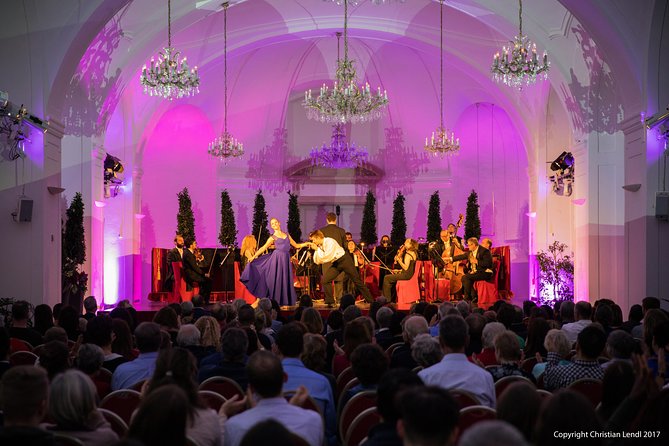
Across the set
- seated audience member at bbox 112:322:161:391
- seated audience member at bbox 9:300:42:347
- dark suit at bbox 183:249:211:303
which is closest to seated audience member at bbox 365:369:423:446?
seated audience member at bbox 112:322:161:391

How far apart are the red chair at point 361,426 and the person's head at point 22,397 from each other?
4.99 ft

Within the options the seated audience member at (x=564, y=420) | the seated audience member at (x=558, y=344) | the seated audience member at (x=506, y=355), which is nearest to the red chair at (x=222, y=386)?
the seated audience member at (x=506, y=355)

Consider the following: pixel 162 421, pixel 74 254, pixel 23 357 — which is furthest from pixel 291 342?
Result: pixel 74 254

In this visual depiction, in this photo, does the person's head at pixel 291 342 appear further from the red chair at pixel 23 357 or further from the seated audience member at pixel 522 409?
the red chair at pixel 23 357

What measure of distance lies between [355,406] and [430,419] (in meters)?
1.79

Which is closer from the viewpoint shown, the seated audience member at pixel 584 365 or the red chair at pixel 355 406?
the red chair at pixel 355 406

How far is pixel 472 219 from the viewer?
21141mm

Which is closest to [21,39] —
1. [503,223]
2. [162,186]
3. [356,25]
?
[356,25]

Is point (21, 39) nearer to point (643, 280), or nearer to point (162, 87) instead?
point (162, 87)

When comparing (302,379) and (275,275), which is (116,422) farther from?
(275,275)

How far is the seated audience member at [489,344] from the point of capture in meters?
5.89

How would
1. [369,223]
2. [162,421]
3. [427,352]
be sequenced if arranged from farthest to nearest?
1. [369,223]
2. [427,352]
3. [162,421]

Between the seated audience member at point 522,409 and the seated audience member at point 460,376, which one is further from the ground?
the seated audience member at point 522,409

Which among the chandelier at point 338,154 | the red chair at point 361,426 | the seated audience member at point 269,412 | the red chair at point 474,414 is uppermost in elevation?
the chandelier at point 338,154
